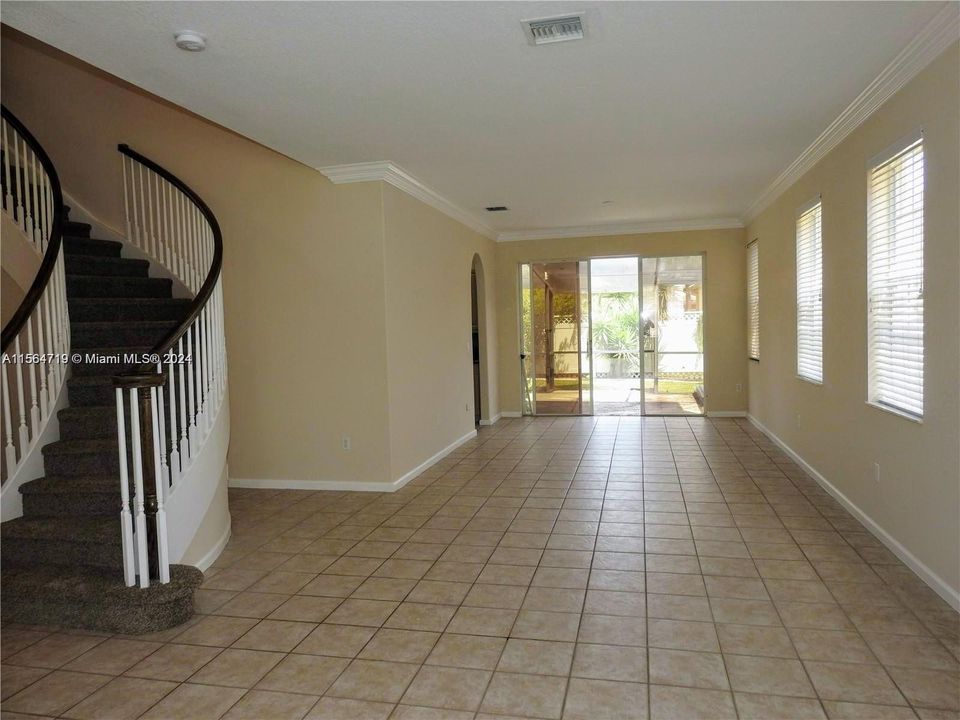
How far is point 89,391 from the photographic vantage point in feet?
12.8

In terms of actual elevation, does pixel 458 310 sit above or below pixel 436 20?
below

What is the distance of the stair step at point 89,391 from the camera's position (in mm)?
3887

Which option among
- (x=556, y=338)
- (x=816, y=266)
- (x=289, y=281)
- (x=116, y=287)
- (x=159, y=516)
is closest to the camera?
(x=159, y=516)

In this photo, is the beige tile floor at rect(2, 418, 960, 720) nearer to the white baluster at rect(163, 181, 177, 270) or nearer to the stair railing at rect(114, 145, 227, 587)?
the stair railing at rect(114, 145, 227, 587)

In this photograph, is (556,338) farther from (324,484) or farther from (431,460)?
(324,484)

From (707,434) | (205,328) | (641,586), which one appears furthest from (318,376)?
(707,434)

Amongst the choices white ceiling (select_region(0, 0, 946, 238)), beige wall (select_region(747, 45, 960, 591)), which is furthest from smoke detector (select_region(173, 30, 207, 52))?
beige wall (select_region(747, 45, 960, 591))

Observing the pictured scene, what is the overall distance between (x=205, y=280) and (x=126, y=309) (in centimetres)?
78

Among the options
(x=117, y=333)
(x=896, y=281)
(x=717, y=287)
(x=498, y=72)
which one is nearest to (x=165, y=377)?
(x=117, y=333)

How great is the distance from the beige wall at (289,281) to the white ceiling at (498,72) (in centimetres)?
63

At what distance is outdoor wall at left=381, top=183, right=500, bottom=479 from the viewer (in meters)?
5.33

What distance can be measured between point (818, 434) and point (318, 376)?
13.2 ft

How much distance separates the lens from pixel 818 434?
5.00 m

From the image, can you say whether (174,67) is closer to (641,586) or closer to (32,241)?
(32,241)
